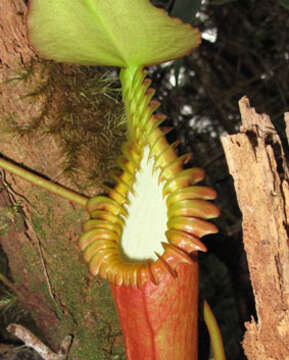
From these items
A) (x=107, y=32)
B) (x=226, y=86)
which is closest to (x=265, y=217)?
(x=107, y=32)

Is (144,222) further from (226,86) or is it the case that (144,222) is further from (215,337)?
(226,86)

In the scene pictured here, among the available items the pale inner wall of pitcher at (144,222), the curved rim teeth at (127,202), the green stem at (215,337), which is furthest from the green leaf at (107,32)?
the green stem at (215,337)

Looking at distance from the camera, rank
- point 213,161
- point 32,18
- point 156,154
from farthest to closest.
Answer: point 213,161
point 156,154
point 32,18

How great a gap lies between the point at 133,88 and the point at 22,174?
29cm

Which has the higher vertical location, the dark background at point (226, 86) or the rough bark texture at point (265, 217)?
the dark background at point (226, 86)

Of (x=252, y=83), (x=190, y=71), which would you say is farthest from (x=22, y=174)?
(x=252, y=83)

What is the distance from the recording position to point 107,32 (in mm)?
746

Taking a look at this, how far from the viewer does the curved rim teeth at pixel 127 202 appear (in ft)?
2.56

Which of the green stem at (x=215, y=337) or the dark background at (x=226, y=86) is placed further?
the dark background at (x=226, y=86)

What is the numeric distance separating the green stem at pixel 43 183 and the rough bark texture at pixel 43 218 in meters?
0.02

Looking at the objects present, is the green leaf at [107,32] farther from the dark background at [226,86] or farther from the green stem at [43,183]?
the dark background at [226,86]

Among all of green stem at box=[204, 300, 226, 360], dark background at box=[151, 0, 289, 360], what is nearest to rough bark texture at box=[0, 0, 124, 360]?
green stem at box=[204, 300, 226, 360]

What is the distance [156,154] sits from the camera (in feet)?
2.78

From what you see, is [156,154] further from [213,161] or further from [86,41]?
[213,161]
